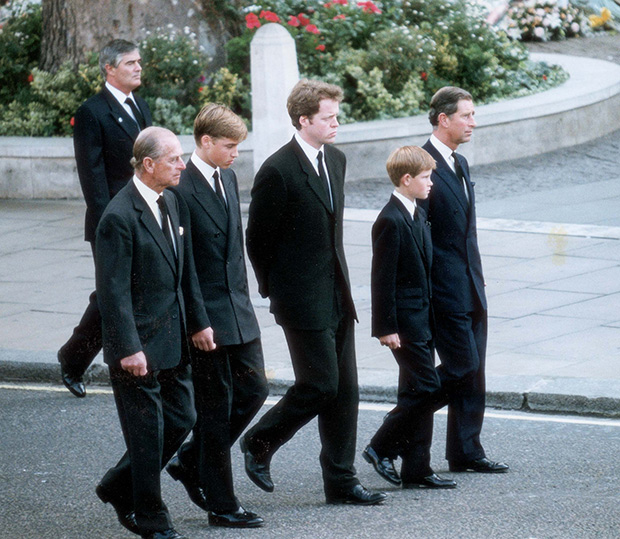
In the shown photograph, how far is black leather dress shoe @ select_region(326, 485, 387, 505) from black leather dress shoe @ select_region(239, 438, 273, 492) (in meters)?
0.30

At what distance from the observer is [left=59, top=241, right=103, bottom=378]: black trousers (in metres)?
7.37

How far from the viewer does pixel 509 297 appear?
9164mm

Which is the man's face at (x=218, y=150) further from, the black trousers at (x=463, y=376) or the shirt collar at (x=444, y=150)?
the black trousers at (x=463, y=376)

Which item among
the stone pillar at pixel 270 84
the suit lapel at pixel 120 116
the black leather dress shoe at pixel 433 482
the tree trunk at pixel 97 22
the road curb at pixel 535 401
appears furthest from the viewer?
the tree trunk at pixel 97 22

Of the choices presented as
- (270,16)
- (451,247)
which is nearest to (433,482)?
(451,247)

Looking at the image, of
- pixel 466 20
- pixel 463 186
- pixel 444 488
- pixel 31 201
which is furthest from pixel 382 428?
pixel 466 20

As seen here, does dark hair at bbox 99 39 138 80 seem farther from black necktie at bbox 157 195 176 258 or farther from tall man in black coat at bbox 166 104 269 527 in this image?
black necktie at bbox 157 195 176 258

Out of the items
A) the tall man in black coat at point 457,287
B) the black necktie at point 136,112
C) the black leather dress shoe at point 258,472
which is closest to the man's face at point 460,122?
the tall man in black coat at point 457,287

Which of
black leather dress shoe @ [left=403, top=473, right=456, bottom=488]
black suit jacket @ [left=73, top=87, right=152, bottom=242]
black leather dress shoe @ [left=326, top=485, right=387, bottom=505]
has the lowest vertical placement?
black leather dress shoe @ [left=403, top=473, right=456, bottom=488]

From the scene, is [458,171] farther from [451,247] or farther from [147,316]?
[147,316]

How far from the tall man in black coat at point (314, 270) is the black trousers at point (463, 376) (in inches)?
19.9

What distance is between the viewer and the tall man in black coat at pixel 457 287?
583 centimetres

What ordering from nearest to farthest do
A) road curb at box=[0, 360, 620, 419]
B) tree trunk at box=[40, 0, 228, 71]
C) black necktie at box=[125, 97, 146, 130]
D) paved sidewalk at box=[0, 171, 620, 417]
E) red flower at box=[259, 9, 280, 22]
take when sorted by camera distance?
1. road curb at box=[0, 360, 620, 419]
2. paved sidewalk at box=[0, 171, 620, 417]
3. black necktie at box=[125, 97, 146, 130]
4. tree trunk at box=[40, 0, 228, 71]
5. red flower at box=[259, 9, 280, 22]

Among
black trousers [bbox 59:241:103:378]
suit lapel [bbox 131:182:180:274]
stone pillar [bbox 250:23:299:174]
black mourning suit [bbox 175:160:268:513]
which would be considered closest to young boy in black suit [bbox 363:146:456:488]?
black mourning suit [bbox 175:160:268:513]
